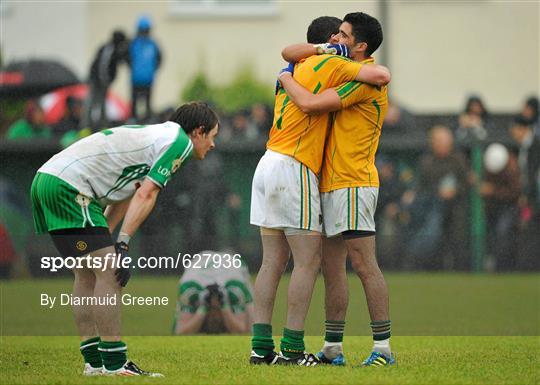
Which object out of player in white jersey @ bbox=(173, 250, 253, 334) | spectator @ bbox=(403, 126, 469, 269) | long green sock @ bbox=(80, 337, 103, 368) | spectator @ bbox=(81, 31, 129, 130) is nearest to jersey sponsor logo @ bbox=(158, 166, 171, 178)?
long green sock @ bbox=(80, 337, 103, 368)

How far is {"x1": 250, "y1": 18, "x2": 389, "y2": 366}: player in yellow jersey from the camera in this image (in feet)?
27.0

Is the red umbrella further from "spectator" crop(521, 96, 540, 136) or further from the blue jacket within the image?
"spectator" crop(521, 96, 540, 136)

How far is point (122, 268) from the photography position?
7.64 meters

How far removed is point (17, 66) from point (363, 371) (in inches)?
638

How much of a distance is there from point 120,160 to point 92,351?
47.0 inches

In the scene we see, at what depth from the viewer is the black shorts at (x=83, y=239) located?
772 centimetres

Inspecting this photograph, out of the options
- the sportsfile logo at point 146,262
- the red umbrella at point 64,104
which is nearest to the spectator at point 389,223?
the sportsfile logo at point 146,262

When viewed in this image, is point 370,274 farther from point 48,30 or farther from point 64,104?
point 48,30

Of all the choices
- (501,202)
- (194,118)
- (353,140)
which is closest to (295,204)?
(353,140)

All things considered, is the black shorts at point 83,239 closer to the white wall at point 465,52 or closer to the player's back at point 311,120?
the player's back at point 311,120

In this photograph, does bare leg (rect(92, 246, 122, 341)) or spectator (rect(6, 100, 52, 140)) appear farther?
spectator (rect(6, 100, 52, 140))

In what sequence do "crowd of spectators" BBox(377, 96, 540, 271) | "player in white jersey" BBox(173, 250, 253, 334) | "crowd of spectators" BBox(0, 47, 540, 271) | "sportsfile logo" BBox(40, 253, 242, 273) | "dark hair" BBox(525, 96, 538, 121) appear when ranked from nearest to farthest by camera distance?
1. "sportsfile logo" BBox(40, 253, 242, 273)
2. "player in white jersey" BBox(173, 250, 253, 334)
3. "crowd of spectators" BBox(0, 47, 540, 271)
4. "crowd of spectators" BBox(377, 96, 540, 271)
5. "dark hair" BBox(525, 96, 538, 121)

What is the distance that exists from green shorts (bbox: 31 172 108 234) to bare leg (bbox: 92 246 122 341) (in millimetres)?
207

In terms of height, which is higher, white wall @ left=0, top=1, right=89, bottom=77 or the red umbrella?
white wall @ left=0, top=1, right=89, bottom=77
